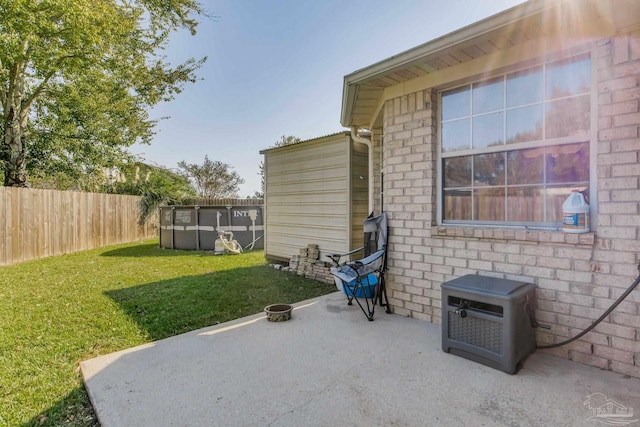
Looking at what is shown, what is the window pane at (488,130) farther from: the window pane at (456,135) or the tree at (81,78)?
the tree at (81,78)

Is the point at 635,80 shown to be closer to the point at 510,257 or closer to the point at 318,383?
the point at 510,257

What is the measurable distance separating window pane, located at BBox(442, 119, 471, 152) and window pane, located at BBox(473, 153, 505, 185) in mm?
196

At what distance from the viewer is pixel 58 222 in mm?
8711

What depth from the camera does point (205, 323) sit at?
356 cm

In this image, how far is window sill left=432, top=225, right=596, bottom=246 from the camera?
238 cm

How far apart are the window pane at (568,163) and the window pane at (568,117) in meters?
0.11

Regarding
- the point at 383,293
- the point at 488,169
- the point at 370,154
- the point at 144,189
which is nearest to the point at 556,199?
the point at 488,169

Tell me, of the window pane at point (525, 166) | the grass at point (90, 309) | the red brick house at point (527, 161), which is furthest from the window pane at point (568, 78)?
the grass at point (90, 309)

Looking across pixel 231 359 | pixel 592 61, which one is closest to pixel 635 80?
pixel 592 61

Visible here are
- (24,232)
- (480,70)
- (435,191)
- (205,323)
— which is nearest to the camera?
(480,70)

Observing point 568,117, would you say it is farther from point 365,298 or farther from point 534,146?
point 365,298

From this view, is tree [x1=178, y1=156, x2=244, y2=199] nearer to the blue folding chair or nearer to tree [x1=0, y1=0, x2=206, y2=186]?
tree [x1=0, y1=0, x2=206, y2=186]

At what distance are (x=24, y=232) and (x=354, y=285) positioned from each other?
28.6 ft

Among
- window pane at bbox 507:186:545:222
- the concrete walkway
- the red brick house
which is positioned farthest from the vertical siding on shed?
window pane at bbox 507:186:545:222
